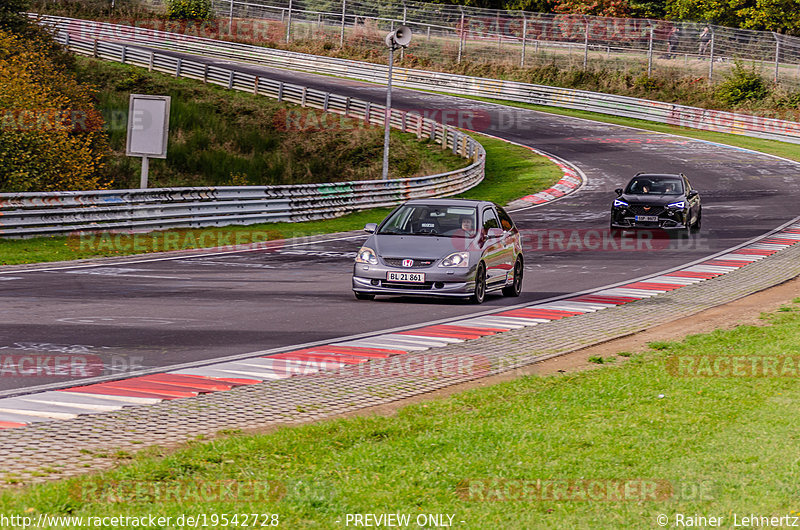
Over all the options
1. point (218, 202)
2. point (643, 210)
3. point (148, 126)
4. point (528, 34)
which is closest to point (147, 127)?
point (148, 126)

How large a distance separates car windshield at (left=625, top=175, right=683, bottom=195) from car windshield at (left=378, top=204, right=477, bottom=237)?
13.1 m

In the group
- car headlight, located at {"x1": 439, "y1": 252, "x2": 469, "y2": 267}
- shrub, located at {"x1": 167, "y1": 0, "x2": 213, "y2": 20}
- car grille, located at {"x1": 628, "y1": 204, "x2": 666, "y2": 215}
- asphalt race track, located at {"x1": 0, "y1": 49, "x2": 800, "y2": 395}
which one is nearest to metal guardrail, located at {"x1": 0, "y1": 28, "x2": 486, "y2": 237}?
asphalt race track, located at {"x1": 0, "y1": 49, "x2": 800, "y2": 395}

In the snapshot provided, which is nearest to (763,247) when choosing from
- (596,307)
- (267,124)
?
(596,307)

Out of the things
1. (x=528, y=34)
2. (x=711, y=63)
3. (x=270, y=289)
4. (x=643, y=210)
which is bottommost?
(x=270, y=289)

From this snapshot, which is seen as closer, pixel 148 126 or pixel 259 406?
pixel 259 406

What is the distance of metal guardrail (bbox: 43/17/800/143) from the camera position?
5612cm

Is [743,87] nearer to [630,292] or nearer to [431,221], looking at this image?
[630,292]

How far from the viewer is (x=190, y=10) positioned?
243 ft

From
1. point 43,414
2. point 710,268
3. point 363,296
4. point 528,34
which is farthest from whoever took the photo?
point 528,34

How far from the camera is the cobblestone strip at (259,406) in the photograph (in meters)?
6.62

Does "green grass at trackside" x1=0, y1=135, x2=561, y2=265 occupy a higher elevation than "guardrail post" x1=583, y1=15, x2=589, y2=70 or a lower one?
lower

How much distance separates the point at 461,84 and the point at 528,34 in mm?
5419

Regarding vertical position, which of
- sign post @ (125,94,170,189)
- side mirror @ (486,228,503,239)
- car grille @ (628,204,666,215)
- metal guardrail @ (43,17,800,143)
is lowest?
car grille @ (628,204,666,215)

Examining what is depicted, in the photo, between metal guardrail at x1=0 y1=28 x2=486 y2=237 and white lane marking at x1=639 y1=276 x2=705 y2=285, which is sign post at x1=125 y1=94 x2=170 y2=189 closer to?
metal guardrail at x1=0 y1=28 x2=486 y2=237
